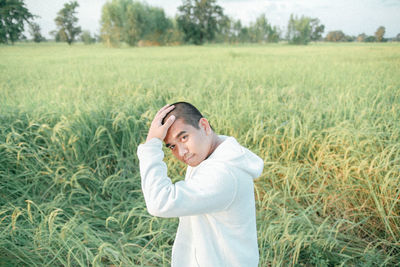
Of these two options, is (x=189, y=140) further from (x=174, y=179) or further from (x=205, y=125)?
(x=174, y=179)

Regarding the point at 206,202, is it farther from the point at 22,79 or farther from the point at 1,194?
the point at 22,79

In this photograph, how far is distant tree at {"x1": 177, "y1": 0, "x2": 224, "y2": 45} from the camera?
12453mm

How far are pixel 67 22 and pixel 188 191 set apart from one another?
17.6ft

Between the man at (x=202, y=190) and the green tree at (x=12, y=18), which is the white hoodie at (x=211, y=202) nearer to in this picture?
the man at (x=202, y=190)

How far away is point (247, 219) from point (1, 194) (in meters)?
1.74

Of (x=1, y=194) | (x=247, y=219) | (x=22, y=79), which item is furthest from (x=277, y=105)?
(x=22, y=79)

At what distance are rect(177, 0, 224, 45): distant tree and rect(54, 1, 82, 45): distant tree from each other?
7.96 m

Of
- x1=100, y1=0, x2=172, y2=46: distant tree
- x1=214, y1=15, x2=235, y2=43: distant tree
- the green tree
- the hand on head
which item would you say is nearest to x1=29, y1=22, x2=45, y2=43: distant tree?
the green tree

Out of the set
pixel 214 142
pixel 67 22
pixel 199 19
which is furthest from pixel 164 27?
pixel 214 142

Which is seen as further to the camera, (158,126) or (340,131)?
(340,131)

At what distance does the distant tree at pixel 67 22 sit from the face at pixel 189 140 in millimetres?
4967

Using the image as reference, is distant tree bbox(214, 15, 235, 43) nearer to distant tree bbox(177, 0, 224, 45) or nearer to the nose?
distant tree bbox(177, 0, 224, 45)

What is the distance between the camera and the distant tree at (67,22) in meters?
4.77

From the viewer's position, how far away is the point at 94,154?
2.09 meters
